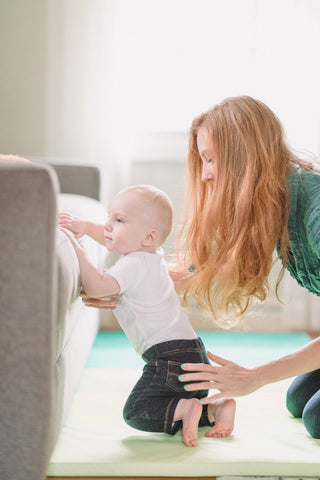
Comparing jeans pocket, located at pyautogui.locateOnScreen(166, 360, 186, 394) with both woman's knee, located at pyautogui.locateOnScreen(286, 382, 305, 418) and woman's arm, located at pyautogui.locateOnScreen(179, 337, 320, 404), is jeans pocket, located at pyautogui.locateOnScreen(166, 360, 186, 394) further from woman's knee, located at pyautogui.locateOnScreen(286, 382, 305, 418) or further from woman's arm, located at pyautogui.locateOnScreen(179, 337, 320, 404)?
woman's knee, located at pyautogui.locateOnScreen(286, 382, 305, 418)

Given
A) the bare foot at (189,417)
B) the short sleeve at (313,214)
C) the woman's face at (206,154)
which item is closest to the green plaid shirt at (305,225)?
the short sleeve at (313,214)

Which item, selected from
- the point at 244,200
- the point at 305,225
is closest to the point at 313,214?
the point at 305,225

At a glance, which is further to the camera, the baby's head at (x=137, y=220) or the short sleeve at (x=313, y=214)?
the baby's head at (x=137, y=220)

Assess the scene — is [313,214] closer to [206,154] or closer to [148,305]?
[206,154]

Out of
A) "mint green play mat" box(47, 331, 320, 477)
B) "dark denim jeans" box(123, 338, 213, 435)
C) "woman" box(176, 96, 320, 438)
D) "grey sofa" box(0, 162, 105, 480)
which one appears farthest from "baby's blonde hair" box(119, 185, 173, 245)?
"mint green play mat" box(47, 331, 320, 477)

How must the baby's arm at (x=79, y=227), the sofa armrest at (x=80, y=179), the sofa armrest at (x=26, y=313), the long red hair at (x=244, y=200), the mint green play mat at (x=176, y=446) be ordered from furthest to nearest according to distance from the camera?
the sofa armrest at (x=80, y=179) < the baby's arm at (x=79, y=227) < the long red hair at (x=244, y=200) < the mint green play mat at (x=176, y=446) < the sofa armrest at (x=26, y=313)

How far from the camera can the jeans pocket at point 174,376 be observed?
4.53ft

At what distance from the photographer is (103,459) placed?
1.26 m

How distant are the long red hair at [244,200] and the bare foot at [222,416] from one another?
0.24 m

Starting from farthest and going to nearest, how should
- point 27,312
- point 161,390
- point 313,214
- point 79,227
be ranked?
1. point 79,227
2. point 161,390
3. point 313,214
4. point 27,312

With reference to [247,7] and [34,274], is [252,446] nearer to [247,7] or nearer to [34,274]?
[34,274]

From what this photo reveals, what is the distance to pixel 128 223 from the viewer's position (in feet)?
4.59

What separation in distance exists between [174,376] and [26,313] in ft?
1.63

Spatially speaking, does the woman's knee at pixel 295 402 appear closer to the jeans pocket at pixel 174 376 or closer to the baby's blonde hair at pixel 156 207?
the jeans pocket at pixel 174 376
